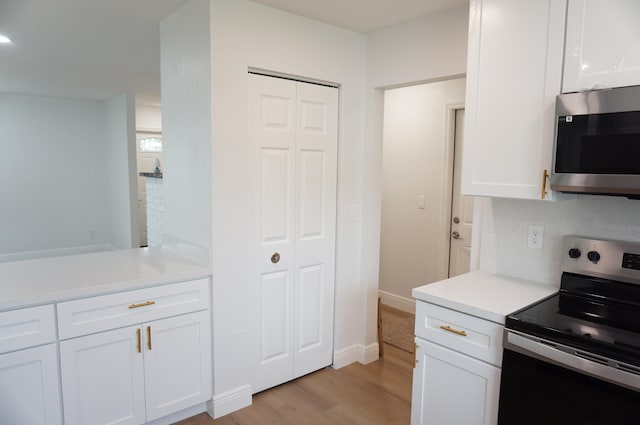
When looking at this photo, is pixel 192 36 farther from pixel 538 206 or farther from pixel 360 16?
pixel 538 206

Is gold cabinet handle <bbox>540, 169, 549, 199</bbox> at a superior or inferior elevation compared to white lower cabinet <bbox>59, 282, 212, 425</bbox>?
superior

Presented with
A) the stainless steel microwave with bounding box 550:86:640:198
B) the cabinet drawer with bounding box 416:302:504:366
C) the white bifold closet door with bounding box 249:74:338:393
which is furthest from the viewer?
the white bifold closet door with bounding box 249:74:338:393

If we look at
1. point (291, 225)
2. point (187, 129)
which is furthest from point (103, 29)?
point (291, 225)

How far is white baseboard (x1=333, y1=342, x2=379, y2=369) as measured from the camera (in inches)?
122

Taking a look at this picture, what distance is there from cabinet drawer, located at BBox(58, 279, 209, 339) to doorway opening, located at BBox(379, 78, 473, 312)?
237 cm

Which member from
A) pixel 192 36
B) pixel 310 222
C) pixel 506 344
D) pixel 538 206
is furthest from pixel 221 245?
pixel 538 206

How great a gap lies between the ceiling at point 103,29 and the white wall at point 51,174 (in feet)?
4.52

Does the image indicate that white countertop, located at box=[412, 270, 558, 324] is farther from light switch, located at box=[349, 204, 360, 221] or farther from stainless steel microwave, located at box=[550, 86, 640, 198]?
light switch, located at box=[349, 204, 360, 221]

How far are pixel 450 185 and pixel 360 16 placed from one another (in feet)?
6.13

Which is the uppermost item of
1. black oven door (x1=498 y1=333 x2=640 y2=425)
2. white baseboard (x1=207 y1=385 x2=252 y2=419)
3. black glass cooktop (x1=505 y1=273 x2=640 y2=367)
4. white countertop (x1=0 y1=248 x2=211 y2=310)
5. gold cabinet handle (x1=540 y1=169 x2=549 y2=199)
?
gold cabinet handle (x1=540 y1=169 x2=549 y2=199)

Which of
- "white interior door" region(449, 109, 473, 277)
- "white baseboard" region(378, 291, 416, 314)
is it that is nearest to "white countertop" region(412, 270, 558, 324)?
"white interior door" region(449, 109, 473, 277)

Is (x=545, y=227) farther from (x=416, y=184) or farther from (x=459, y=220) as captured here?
(x=416, y=184)

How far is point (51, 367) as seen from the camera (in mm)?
1942

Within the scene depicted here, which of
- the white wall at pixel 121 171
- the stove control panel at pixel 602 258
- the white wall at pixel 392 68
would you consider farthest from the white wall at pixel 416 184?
the white wall at pixel 121 171
